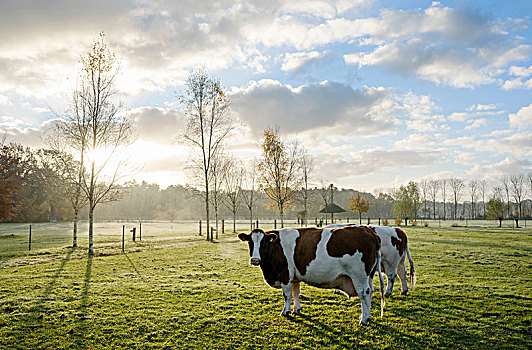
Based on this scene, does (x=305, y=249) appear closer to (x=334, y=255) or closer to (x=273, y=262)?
(x=334, y=255)

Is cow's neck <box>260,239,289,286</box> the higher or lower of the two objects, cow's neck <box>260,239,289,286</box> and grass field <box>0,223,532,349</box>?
the higher

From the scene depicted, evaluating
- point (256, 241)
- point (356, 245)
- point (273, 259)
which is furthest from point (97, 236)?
point (356, 245)

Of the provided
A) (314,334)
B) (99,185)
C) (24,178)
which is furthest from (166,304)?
(24,178)

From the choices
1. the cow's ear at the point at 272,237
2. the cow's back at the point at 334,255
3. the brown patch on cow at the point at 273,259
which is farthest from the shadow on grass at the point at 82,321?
the cow's back at the point at 334,255

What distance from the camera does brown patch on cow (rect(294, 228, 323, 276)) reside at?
7379 mm

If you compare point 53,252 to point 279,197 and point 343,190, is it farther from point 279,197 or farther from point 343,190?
point 343,190

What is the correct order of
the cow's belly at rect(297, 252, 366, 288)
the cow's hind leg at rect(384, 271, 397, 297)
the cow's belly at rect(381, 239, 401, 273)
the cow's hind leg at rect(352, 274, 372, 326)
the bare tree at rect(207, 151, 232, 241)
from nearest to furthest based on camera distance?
the cow's hind leg at rect(352, 274, 372, 326)
the cow's belly at rect(297, 252, 366, 288)
the cow's hind leg at rect(384, 271, 397, 297)
the cow's belly at rect(381, 239, 401, 273)
the bare tree at rect(207, 151, 232, 241)

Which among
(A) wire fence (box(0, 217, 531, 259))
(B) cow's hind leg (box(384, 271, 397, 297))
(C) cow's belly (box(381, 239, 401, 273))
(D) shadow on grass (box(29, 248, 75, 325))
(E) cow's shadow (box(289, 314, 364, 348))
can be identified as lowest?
(A) wire fence (box(0, 217, 531, 259))

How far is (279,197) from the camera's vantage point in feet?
114

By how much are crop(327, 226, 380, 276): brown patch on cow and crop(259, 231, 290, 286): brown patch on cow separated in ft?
3.70

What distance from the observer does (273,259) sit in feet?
25.3

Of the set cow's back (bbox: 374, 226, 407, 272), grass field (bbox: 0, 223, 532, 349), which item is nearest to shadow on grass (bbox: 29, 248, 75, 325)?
grass field (bbox: 0, 223, 532, 349)

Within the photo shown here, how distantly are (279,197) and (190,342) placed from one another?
29041 millimetres

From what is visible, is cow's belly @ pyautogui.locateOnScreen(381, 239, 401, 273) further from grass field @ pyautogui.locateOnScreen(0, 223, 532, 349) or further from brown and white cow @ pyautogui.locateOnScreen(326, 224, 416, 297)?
grass field @ pyautogui.locateOnScreen(0, 223, 532, 349)
